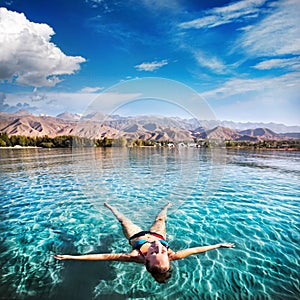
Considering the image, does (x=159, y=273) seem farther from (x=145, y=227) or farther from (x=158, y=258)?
(x=145, y=227)

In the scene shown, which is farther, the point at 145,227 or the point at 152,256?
the point at 145,227

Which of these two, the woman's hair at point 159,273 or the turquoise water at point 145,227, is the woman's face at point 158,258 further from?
the turquoise water at point 145,227

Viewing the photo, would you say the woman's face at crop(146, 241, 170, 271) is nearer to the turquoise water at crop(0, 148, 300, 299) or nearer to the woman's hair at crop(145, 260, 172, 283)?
the woman's hair at crop(145, 260, 172, 283)

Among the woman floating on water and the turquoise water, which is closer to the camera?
the woman floating on water

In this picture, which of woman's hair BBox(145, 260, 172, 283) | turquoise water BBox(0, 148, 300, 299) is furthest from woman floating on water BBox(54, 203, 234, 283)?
turquoise water BBox(0, 148, 300, 299)

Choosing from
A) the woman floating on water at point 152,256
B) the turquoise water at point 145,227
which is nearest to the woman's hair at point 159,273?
the woman floating on water at point 152,256

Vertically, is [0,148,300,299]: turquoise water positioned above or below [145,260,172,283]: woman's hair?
below

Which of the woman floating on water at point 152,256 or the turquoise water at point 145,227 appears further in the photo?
the turquoise water at point 145,227

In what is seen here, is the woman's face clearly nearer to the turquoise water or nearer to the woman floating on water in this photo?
the woman floating on water

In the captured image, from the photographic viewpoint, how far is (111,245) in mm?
8180

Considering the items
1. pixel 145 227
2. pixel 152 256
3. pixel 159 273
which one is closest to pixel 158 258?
pixel 152 256

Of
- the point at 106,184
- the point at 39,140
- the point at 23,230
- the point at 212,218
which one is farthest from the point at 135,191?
the point at 39,140

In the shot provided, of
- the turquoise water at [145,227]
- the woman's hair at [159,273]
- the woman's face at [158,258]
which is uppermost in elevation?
the woman's face at [158,258]

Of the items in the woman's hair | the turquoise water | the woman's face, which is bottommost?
the turquoise water
